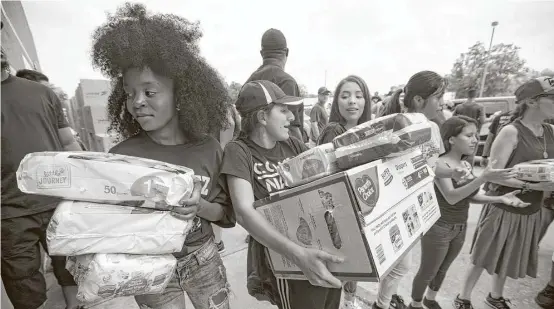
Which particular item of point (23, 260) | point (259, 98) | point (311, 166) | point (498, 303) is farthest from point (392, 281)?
point (23, 260)

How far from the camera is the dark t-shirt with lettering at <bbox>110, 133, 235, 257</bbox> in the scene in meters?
1.24

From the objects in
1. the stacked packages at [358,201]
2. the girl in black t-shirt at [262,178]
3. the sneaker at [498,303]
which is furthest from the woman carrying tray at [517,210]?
the girl in black t-shirt at [262,178]

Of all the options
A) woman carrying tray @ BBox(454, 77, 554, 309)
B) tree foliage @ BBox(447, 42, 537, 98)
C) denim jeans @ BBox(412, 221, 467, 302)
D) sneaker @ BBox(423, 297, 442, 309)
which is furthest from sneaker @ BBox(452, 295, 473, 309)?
tree foliage @ BBox(447, 42, 537, 98)

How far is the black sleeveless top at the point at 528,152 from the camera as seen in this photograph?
6.63 ft

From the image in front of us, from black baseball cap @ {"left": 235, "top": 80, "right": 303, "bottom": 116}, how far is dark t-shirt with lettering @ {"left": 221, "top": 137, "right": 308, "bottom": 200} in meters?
0.16

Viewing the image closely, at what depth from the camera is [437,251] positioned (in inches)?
78.1

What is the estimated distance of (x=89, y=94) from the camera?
541cm

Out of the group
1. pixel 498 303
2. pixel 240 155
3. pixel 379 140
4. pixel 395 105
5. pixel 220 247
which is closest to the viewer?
pixel 379 140

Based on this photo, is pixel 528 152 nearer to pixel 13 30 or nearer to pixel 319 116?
pixel 319 116

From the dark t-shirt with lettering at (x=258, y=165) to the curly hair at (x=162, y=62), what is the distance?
250 mm

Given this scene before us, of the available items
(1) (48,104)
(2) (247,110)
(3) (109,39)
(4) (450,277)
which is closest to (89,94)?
(1) (48,104)

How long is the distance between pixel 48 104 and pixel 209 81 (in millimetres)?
1277

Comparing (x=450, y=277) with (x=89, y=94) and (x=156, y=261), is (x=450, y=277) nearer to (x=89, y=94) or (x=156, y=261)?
(x=156, y=261)

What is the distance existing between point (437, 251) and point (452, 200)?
39cm
